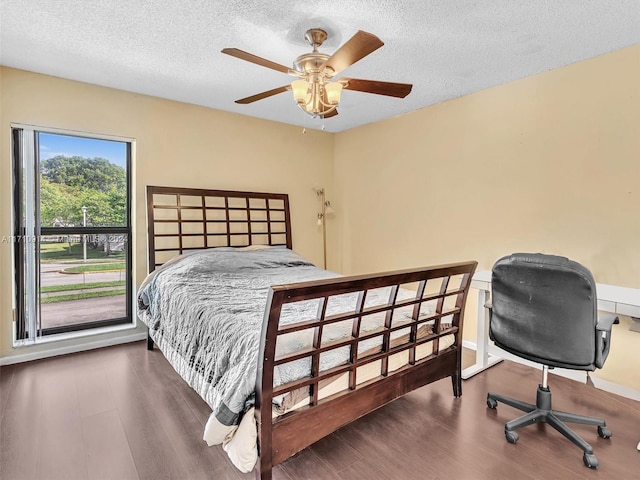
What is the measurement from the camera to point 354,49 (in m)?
1.78

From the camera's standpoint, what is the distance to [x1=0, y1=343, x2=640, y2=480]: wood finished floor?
178 cm

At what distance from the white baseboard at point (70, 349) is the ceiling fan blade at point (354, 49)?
322 centimetres

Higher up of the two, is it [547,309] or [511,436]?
[547,309]

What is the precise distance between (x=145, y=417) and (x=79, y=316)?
6.08ft

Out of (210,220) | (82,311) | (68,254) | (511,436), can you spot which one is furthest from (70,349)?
(511,436)

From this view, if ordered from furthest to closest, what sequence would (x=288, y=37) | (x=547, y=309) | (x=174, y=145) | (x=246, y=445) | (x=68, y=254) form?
1. (x=174, y=145)
2. (x=68, y=254)
3. (x=288, y=37)
4. (x=547, y=309)
5. (x=246, y=445)

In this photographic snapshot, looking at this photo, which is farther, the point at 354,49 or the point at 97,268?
the point at 97,268

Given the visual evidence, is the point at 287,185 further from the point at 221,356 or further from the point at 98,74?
the point at 221,356

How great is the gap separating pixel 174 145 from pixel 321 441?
3.21 metres

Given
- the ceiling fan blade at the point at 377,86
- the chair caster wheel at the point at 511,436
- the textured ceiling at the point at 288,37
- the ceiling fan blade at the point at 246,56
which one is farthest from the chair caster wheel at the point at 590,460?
the ceiling fan blade at the point at 246,56

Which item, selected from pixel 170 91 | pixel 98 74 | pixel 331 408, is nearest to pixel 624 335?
pixel 331 408

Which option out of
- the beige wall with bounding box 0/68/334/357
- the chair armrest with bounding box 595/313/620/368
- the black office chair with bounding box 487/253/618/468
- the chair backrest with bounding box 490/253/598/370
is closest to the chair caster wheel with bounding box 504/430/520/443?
the black office chair with bounding box 487/253/618/468

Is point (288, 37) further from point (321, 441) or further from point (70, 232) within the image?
point (70, 232)

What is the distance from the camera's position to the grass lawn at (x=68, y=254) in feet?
10.7
